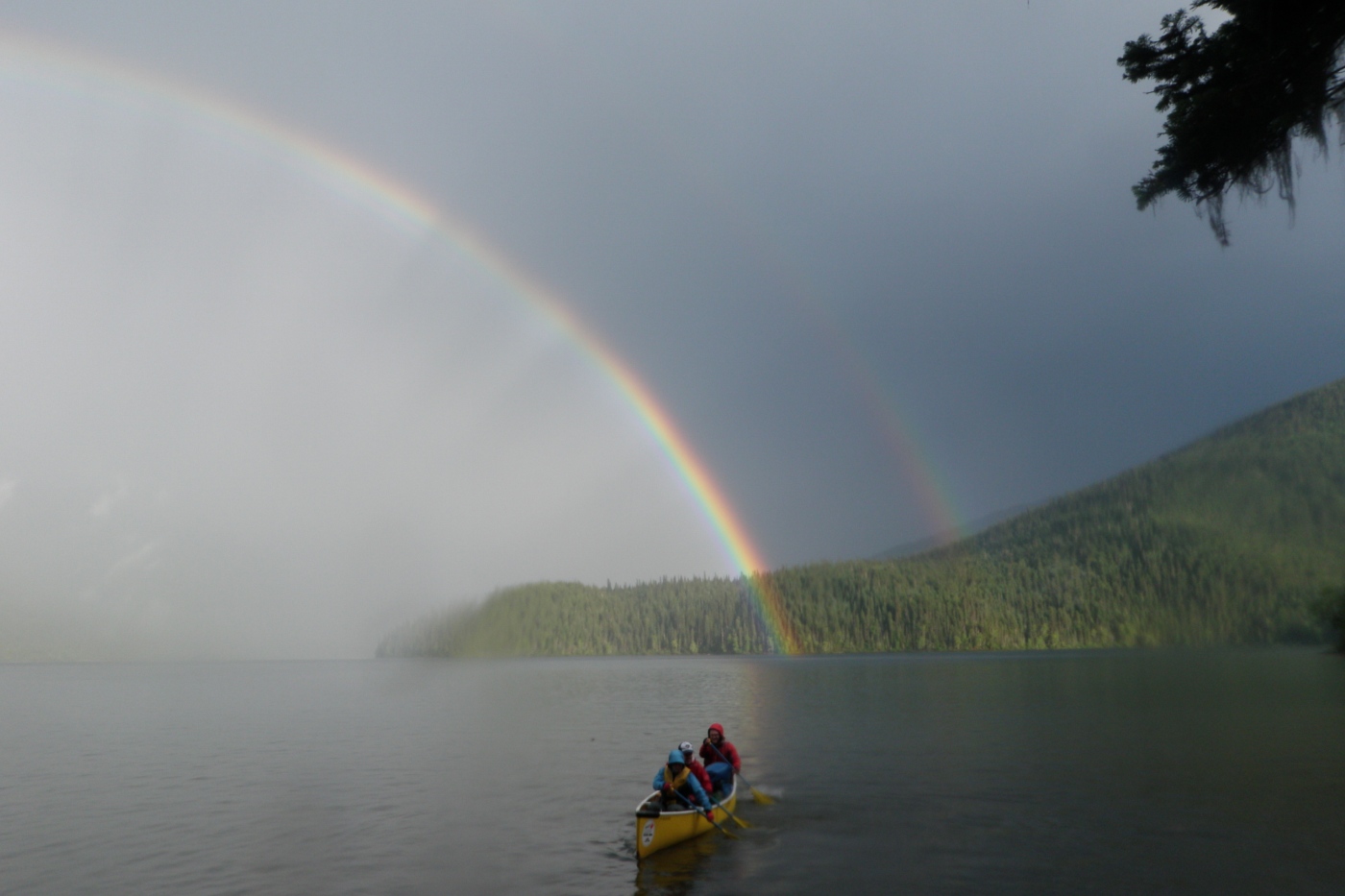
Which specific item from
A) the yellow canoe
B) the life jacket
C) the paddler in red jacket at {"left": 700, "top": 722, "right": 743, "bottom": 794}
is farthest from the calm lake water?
the life jacket

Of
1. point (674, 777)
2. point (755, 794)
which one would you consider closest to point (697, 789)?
point (674, 777)

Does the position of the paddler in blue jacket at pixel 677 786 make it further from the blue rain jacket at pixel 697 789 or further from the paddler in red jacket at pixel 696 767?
the paddler in red jacket at pixel 696 767

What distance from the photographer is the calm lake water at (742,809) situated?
28.1m

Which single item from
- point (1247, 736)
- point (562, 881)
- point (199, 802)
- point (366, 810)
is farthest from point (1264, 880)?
point (199, 802)

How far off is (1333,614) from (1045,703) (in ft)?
240

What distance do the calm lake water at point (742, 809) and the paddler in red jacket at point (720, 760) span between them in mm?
1812

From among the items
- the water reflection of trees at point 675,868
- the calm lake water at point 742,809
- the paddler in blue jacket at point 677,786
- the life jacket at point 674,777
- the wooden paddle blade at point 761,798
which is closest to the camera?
the water reflection of trees at point 675,868

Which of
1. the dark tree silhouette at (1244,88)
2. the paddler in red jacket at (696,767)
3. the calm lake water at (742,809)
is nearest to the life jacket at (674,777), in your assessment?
the paddler in red jacket at (696,767)

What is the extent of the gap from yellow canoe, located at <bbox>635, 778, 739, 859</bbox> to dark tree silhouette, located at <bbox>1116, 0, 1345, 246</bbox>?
2425cm

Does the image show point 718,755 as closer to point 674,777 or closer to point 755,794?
point 755,794

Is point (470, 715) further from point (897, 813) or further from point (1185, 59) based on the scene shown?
point (1185, 59)

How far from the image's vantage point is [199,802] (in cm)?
4334

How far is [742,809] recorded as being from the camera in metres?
39.5

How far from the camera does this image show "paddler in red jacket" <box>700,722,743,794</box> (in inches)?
1515
